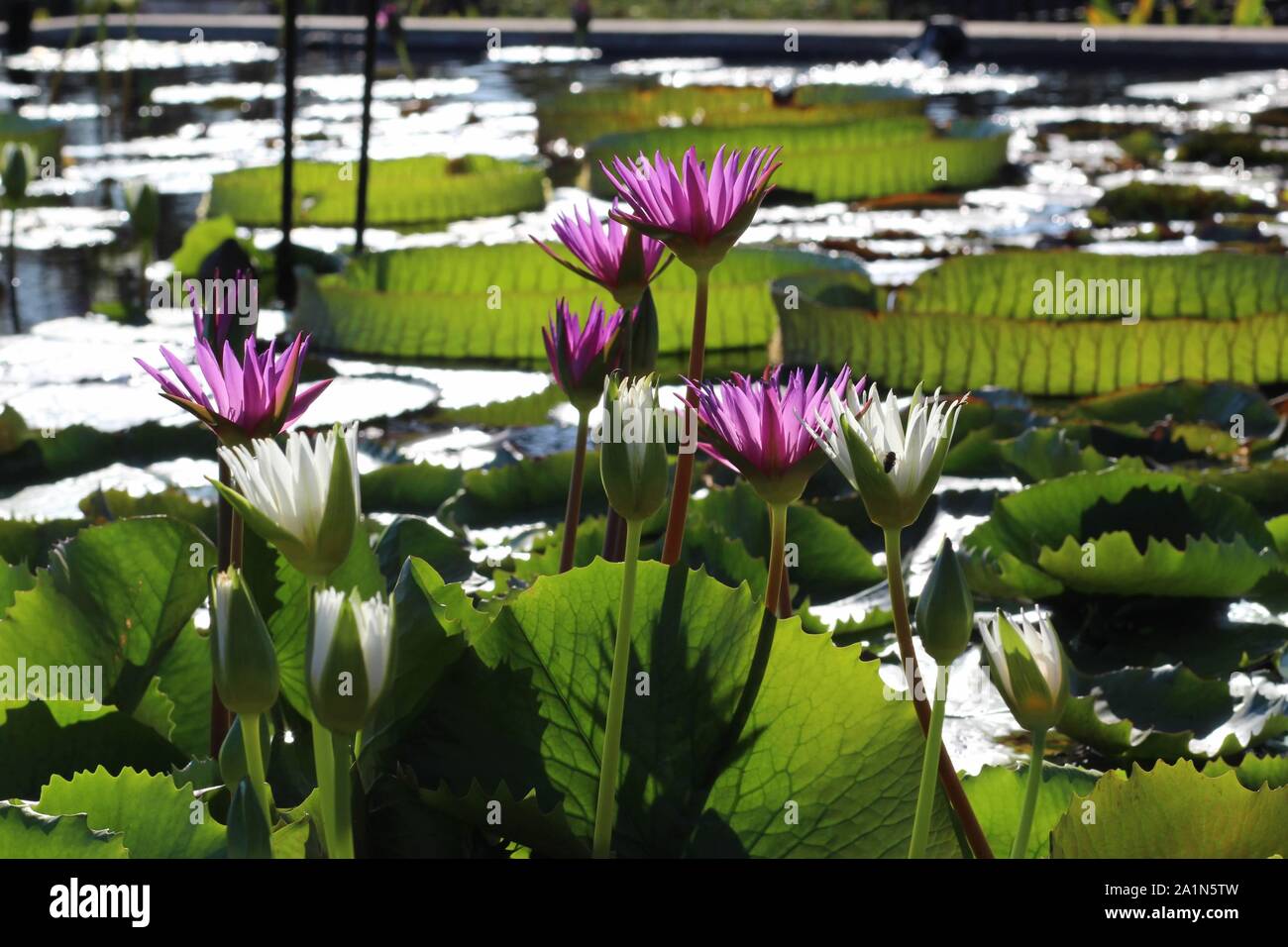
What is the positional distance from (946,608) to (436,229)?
9.89 ft

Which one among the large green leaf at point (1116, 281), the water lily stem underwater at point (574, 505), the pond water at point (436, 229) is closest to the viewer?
the water lily stem underwater at point (574, 505)

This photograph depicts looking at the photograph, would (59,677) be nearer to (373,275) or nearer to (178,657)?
(178,657)

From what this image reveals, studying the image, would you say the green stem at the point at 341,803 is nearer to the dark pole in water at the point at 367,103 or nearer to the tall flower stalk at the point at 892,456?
the tall flower stalk at the point at 892,456

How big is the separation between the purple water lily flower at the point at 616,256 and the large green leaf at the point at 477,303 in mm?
1444

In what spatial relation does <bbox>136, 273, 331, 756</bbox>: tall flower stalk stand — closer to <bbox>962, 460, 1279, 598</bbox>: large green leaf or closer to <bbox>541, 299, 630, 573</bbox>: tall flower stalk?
<bbox>541, 299, 630, 573</bbox>: tall flower stalk

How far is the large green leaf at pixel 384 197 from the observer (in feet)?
11.5

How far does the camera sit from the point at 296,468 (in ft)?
1.99

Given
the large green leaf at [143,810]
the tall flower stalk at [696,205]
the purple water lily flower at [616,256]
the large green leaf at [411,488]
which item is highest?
the tall flower stalk at [696,205]

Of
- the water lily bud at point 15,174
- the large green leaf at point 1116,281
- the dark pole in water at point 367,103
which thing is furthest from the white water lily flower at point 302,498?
the water lily bud at point 15,174

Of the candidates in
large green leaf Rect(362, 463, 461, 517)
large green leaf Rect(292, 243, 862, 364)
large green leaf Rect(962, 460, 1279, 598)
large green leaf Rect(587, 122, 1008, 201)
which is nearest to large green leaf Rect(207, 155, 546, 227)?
large green leaf Rect(587, 122, 1008, 201)

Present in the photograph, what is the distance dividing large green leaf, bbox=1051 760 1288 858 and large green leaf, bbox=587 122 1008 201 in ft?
10.2

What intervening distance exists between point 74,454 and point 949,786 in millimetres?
1404

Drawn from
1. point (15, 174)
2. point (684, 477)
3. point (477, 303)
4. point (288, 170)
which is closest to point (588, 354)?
point (684, 477)
